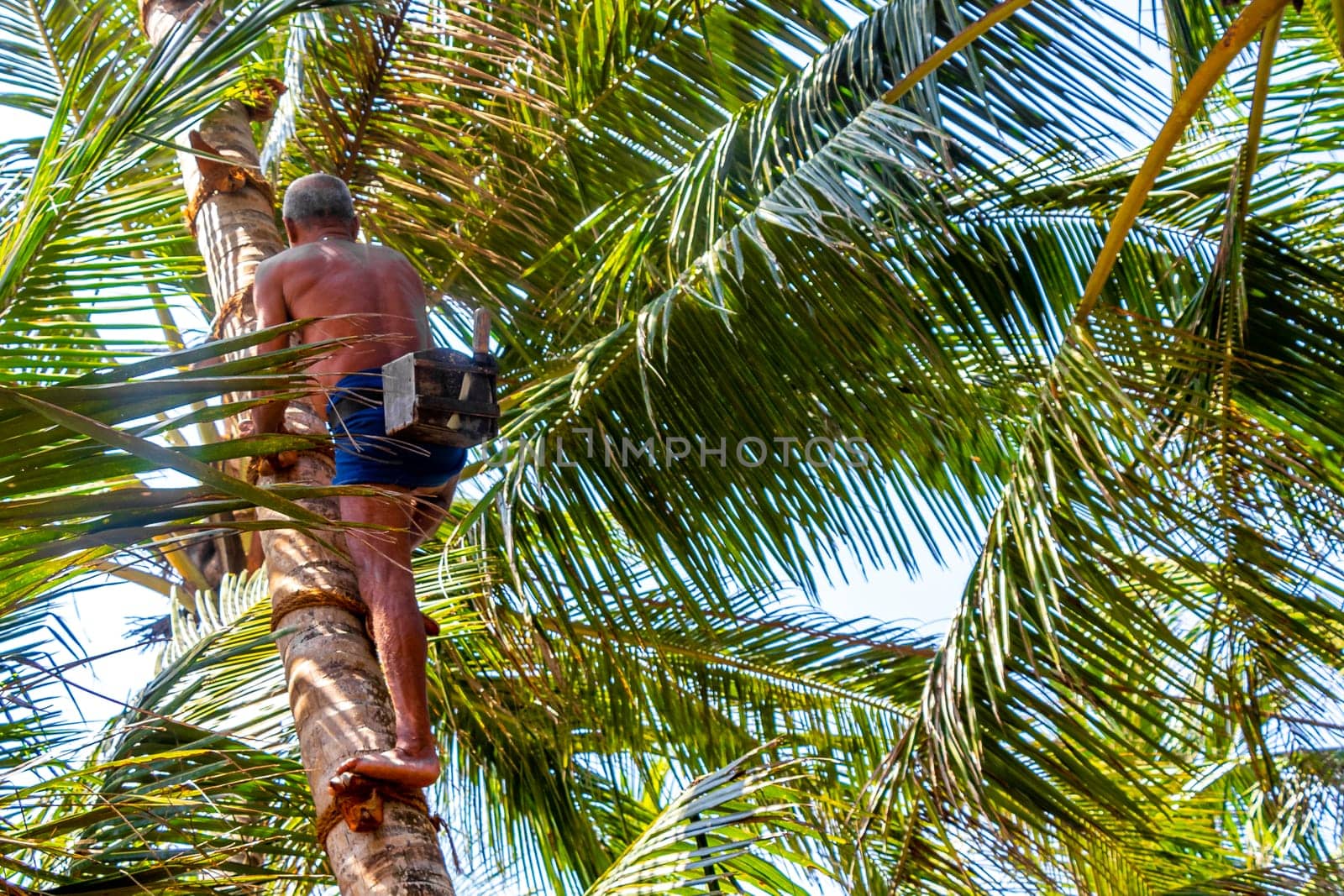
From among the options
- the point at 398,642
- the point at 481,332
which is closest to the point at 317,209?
the point at 481,332

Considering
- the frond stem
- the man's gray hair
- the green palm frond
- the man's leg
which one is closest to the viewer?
the green palm frond

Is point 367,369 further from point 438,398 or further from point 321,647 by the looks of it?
point 321,647

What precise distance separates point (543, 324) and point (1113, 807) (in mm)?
2481

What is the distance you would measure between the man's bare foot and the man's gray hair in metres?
1.51

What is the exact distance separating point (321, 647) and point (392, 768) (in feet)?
1.22

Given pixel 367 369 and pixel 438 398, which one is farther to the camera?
pixel 367 369

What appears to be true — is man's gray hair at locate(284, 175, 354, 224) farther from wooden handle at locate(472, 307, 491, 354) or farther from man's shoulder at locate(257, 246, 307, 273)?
wooden handle at locate(472, 307, 491, 354)

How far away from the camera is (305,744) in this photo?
2.79 metres

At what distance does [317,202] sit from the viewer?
3689 millimetres

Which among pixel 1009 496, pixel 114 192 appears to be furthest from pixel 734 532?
pixel 114 192

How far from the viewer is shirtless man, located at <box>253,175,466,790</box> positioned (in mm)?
3010

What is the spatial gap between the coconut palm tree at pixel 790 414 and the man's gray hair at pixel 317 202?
1.91 ft

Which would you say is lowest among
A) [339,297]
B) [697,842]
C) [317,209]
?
[697,842]

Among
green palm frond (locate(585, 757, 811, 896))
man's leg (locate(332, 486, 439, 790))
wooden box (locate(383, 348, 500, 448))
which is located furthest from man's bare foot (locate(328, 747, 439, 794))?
wooden box (locate(383, 348, 500, 448))
